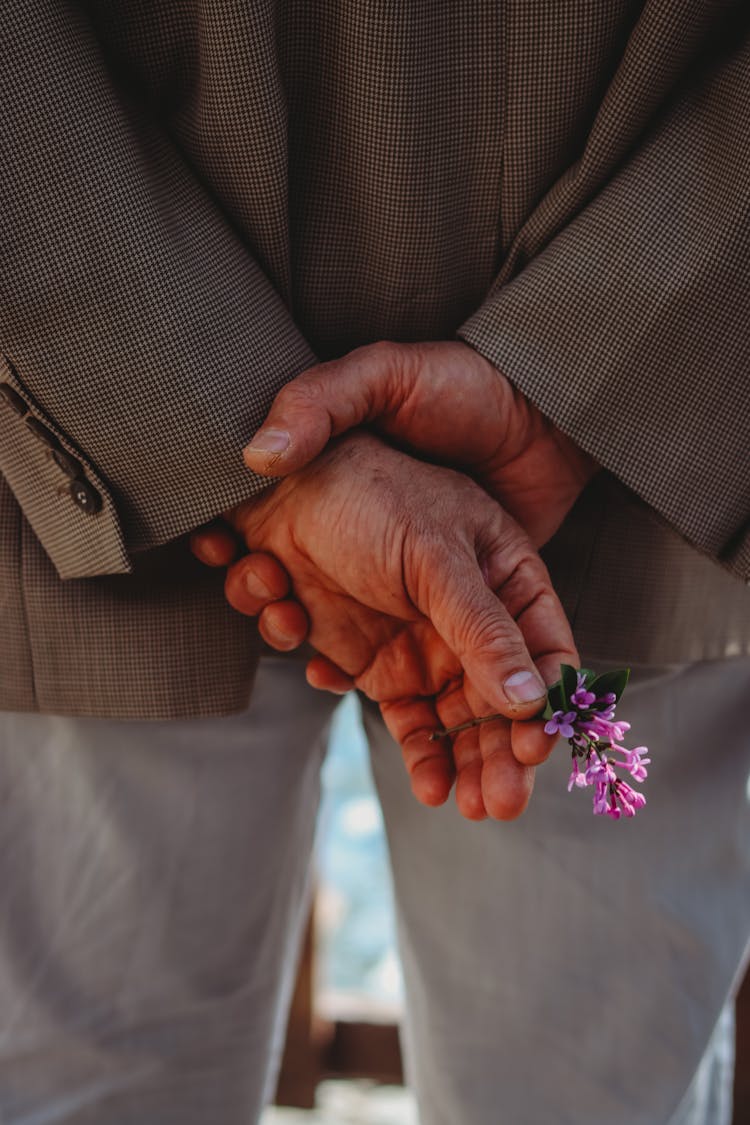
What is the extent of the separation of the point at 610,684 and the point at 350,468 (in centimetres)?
23

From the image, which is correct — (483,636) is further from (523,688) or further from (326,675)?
(326,675)

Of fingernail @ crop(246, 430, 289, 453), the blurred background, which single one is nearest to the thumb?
fingernail @ crop(246, 430, 289, 453)

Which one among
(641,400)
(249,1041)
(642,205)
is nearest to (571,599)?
(641,400)

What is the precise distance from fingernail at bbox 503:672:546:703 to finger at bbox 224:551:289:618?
0.74 ft

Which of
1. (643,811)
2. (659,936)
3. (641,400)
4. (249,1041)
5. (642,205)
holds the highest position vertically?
(642,205)

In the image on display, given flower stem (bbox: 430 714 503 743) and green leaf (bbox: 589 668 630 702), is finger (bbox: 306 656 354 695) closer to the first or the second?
flower stem (bbox: 430 714 503 743)

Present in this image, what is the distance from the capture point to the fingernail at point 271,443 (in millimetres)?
664

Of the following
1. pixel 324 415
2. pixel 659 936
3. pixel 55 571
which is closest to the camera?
pixel 324 415

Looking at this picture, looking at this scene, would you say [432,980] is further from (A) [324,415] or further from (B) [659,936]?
(A) [324,415]

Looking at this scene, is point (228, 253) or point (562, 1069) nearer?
point (228, 253)

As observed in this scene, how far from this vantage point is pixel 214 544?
2.54ft

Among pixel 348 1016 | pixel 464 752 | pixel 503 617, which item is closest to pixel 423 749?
pixel 464 752

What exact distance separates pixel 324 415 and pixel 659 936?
1.82ft

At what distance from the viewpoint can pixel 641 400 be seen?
2.40ft
